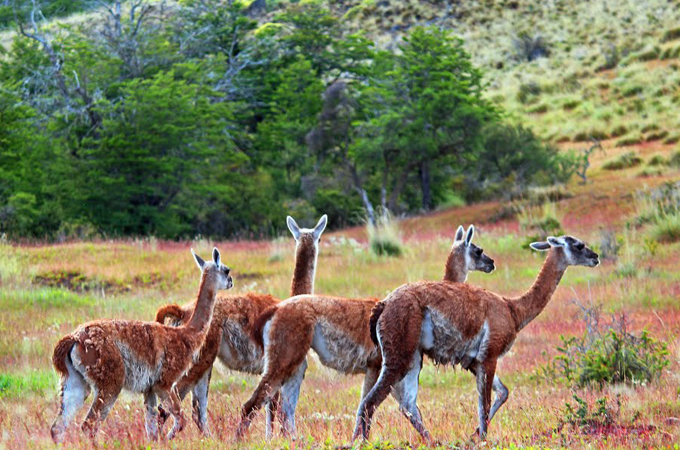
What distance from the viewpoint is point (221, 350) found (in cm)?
843

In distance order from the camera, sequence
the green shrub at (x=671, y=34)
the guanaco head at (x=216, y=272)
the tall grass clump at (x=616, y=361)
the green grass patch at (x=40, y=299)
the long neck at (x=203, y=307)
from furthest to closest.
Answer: the green shrub at (x=671, y=34)
the green grass patch at (x=40, y=299)
the tall grass clump at (x=616, y=361)
the guanaco head at (x=216, y=272)
the long neck at (x=203, y=307)

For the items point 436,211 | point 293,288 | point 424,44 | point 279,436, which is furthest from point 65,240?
point 279,436

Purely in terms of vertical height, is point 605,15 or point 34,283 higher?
point 605,15

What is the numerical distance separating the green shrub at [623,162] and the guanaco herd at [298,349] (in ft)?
84.2

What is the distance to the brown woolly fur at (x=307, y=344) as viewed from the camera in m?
7.37

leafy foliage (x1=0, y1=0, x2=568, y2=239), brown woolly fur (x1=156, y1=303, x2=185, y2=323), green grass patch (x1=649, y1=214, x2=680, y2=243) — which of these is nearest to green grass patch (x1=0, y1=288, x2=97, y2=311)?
brown woolly fur (x1=156, y1=303, x2=185, y2=323)

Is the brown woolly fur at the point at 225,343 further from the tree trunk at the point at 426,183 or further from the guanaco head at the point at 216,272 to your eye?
the tree trunk at the point at 426,183

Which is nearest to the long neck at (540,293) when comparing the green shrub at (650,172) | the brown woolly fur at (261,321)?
the brown woolly fur at (261,321)

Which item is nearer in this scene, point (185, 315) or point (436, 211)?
point (185, 315)

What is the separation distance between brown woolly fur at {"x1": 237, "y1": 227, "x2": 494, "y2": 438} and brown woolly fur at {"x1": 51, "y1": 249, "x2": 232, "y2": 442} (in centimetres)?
69

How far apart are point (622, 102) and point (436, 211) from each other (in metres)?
15.9

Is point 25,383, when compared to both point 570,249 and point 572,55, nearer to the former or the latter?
point 570,249

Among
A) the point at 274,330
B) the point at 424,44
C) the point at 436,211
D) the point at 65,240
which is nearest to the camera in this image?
the point at 274,330

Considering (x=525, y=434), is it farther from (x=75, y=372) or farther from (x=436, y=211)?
(x=436, y=211)
